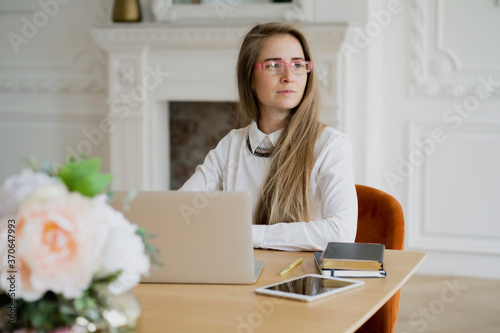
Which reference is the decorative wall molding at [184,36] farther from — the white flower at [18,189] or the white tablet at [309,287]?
the white flower at [18,189]

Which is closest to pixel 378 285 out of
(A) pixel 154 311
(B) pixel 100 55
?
(A) pixel 154 311

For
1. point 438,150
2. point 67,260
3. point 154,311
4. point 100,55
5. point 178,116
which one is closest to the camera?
point 67,260

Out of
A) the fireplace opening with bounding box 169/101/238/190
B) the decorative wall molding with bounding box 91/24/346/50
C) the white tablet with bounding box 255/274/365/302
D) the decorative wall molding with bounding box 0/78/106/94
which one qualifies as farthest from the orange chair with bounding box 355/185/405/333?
the decorative wall molding with bounding box 0/78/106/94

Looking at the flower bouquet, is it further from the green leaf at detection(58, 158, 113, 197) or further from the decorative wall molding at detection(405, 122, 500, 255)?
the decorative wall molding at detection(405, 122, 500, 255)

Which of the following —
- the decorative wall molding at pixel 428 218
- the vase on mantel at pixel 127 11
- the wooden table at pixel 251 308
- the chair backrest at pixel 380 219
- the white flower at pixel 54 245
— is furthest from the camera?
the vase on mantel at pixel 127 11

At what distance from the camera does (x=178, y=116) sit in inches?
170

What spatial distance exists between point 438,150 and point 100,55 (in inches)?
82.3

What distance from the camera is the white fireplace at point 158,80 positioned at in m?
3.58

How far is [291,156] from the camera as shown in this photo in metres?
1.89

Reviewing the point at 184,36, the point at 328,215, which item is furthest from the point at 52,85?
the point at 328,215

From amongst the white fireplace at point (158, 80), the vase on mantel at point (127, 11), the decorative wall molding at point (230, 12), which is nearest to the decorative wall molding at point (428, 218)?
the white fireplace at point (158, 80)

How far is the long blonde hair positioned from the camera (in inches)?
72.4

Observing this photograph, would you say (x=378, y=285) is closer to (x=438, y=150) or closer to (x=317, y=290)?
(x=317, y=290)

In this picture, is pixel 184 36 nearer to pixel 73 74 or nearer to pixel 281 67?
pixel 73 74
